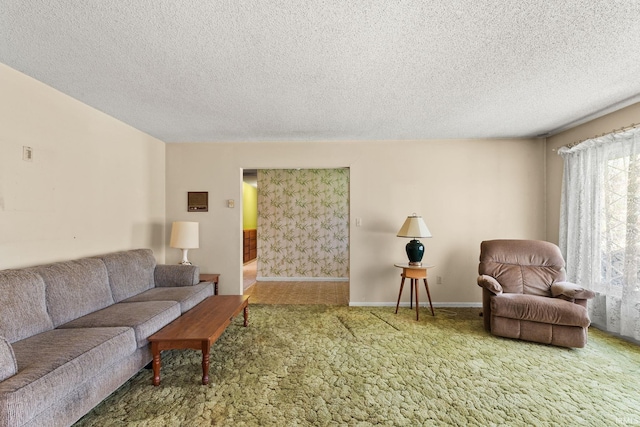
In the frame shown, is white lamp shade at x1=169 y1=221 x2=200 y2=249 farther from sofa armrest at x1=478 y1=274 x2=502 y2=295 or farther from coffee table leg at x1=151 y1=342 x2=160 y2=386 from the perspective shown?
sofa armrest at x1=478 y1=274 x2=502 y2=295

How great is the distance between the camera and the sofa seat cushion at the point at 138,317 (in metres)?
2.21

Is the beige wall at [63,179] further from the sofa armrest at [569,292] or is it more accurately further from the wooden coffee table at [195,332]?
the sofa armrest at [569,292]

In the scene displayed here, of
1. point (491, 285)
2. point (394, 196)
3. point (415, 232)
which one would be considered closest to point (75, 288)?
point (415, 232)

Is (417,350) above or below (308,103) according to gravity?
below

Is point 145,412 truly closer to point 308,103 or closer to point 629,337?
point 308,103

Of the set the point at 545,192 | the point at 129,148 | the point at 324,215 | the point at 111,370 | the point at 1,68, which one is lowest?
the point at 111,370

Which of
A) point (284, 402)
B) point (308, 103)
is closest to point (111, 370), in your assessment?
point (284, 402)

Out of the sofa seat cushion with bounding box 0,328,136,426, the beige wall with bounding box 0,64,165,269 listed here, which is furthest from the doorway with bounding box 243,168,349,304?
the sofa seat cushion with bounding box 0,328,136,426

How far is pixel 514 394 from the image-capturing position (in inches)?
83.2

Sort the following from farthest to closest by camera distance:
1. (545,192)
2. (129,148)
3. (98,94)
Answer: (545,192)
(129,148)
(98,94)

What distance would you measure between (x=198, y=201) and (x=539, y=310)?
4.51m

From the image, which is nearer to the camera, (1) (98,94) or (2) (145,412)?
(2) (145,412)

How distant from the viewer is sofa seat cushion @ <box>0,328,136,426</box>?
4.46 feet

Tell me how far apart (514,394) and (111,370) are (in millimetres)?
2887
